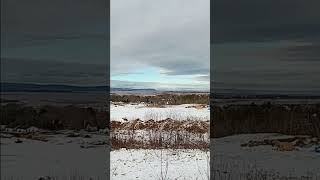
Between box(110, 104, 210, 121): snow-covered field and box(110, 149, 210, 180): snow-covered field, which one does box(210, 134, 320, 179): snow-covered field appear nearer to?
box(110, 149, 210, 180): snow-covered field

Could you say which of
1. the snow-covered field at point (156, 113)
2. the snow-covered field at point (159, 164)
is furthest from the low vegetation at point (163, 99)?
the snow-covered field at point (159, 164)

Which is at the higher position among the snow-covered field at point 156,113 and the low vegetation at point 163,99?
the low vegetation at point 163,99

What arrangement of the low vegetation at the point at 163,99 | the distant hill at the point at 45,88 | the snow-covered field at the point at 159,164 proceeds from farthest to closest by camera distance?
the low vegetation at the point at 163,99 < the snow-covered field at the point at 159,164 < the distant hill at the point at 45,88

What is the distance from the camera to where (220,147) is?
269 centimetres

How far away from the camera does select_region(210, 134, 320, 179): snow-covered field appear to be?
2.56 metres

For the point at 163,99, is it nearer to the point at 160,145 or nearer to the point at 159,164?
the point at 160,145

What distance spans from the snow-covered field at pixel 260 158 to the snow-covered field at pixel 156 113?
3664 mm

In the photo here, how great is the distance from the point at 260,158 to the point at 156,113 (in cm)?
467

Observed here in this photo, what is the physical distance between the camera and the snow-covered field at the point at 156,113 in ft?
22.0

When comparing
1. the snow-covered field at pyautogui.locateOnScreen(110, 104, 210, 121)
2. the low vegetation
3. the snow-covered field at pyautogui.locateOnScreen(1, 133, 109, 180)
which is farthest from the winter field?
the snow-covered field at pyautogui.locateOnScreen(1, 133, 109, 180)

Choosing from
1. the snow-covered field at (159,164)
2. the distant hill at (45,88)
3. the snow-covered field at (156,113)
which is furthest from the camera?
the snow-covered field at (156,113)

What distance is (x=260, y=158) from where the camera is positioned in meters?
2.62

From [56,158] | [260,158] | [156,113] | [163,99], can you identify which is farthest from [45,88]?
[163,99]

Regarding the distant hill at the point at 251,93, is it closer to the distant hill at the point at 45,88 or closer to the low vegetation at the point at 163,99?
the distant hill at the point at 45,88
